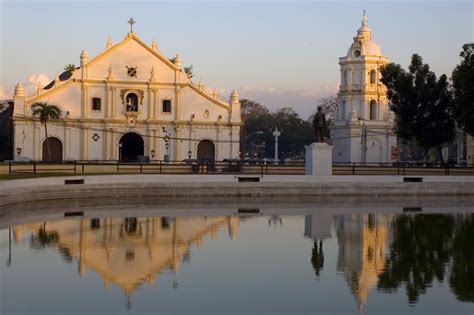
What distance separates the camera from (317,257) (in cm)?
2045

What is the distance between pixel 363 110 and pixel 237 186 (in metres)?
42.2

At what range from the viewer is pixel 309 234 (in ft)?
83.3

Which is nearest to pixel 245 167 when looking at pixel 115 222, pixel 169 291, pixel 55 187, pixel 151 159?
pixel 151 159

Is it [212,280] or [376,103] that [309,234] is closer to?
[212,280]

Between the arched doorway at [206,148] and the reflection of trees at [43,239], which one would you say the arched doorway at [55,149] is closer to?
the arched doorway at [206,148]

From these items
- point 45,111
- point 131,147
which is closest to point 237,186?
point 45,111

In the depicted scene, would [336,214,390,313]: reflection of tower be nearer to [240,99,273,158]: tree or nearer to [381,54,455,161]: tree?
[381,54,455,161]: tree

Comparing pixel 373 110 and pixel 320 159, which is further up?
pixel 373 110

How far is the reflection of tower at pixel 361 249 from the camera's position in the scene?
16.9 m

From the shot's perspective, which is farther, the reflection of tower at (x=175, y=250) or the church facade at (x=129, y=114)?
the church facade at (x=129, y=114)

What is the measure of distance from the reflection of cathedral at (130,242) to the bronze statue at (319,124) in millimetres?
12782

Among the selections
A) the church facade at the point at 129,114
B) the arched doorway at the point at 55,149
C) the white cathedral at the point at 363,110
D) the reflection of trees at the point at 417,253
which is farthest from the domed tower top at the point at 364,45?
the reflection of trees at the point at 417,253

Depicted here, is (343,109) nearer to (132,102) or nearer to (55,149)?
(132,102)

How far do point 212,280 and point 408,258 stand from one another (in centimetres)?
591
